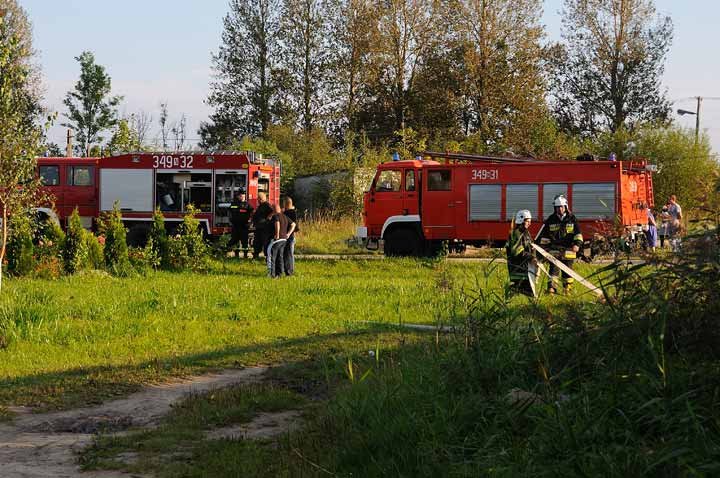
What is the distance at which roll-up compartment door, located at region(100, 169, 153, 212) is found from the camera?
90.5 ft

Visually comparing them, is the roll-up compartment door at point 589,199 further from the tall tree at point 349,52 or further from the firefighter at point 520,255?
the tall tree at point 349,52

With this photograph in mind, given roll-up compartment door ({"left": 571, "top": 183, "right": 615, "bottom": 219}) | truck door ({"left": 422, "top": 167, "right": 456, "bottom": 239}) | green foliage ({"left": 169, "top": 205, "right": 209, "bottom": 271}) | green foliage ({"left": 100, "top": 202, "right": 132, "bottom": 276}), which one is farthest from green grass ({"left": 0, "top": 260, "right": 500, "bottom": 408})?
roll-up compartment door ({"left": 571, "top": 183, "right": 615, "bottom": 219})

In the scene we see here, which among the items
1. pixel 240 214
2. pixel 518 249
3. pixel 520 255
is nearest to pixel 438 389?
pixel 518 249

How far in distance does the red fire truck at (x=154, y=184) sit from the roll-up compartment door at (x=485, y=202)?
6.72 metres

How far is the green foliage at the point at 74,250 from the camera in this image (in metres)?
18.7

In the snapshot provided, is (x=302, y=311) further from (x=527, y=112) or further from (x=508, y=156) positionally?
(x=527, y=112)

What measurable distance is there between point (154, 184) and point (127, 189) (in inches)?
33.9

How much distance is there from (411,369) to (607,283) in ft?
6.09

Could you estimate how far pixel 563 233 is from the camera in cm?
1489

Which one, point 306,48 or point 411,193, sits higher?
point 306,48

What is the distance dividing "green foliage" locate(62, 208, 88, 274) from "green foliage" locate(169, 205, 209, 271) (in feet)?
6.73

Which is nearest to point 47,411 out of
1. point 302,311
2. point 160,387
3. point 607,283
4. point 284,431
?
point 160,387

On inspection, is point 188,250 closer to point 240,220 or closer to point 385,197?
point 240,220

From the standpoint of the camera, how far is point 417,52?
164ft
